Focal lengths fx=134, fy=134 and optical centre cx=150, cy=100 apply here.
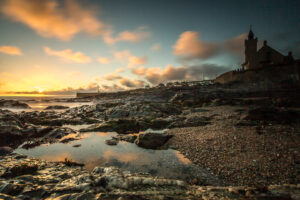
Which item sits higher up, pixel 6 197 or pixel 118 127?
pixel 6 197

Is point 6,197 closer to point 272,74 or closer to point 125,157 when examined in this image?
point 125,157

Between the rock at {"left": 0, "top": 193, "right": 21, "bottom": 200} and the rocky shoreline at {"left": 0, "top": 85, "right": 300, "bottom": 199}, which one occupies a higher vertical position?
the rock at {"left": 0, "top": 193, "right": 21, "bottom": 200}

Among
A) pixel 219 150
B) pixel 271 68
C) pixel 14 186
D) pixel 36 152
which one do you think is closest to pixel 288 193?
pixel 219 150

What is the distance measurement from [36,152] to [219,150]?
35.9 feet

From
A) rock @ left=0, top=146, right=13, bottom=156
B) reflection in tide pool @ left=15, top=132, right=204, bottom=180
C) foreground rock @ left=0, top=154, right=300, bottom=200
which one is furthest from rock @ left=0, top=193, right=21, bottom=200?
rock @ left=0, top=146, right=13, bottom=156

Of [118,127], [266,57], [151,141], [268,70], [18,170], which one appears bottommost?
[118,127]

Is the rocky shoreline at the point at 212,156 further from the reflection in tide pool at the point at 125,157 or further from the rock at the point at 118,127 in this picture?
the reflection in tide pool at the point at 125,157

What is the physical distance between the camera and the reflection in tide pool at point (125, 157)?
606 centimetres

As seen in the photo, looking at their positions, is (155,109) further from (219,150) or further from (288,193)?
(288,193)

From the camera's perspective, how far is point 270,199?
10.9 ft

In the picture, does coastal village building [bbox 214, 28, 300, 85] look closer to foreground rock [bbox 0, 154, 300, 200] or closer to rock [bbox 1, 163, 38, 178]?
foreground rock [bbox 0, 154, 300, 200]

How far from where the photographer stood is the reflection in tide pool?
19.9 feet

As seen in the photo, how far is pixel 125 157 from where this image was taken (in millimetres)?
7551

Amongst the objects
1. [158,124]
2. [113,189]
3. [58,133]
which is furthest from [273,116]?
[58,133]
